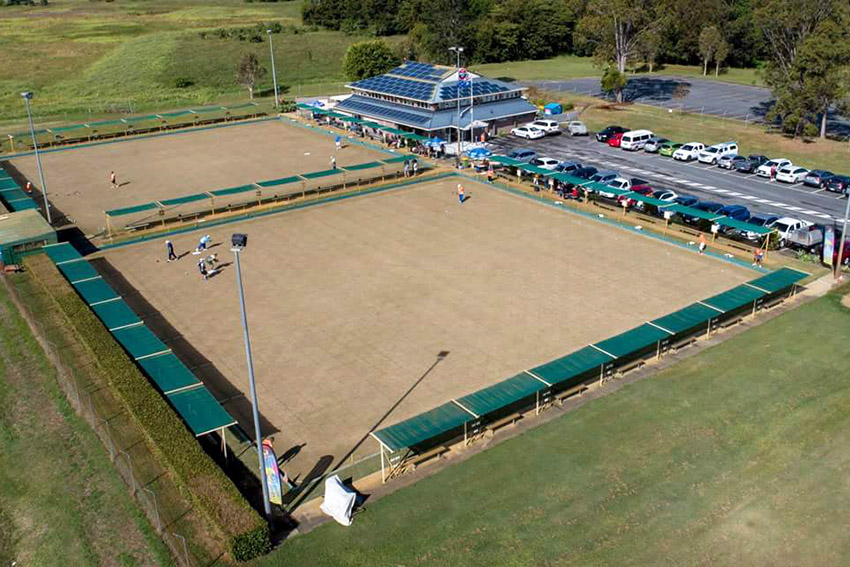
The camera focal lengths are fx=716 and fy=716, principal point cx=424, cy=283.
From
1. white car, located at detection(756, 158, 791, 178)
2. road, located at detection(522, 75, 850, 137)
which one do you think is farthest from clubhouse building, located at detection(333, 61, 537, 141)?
white car, located at detection(756, 158, 791, 178)

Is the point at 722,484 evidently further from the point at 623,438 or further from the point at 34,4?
the point at 34,4

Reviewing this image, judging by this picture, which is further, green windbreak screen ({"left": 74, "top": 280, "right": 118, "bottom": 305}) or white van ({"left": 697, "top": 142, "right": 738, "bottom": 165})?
white van ({"left": 697, "top": 142, "right": 738, "bottom": 165})

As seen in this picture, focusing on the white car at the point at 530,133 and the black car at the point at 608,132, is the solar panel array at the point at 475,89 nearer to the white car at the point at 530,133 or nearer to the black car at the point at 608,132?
the white car at the point at 530,133

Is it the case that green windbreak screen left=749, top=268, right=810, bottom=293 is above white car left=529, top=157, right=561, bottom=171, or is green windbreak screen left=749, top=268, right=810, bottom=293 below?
below

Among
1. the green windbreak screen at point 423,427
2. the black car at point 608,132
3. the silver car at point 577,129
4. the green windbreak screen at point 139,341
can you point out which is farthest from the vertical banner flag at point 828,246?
the green windbreak screen at point 139,341

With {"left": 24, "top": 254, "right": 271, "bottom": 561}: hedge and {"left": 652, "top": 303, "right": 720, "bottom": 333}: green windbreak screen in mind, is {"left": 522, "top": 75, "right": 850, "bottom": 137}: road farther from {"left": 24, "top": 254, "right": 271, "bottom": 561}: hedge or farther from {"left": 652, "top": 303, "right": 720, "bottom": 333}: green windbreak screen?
{"left": 24, "top": 254, "right": 271, "bottom": 561}: hedge

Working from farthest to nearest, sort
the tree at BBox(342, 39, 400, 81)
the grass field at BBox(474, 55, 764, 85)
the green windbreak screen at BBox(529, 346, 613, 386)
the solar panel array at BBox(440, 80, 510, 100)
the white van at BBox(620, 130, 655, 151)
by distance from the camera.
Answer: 1. the grass field at BBox(474, 55, 764, 85)
2. the tree at BBox(342, 39, 400, 81)
3. the solar panel array at BBox(440, 80, 510, 100)
4. the white van at BBox(620, 130, 655, 151)
5. the green windbreak screen at BBox(529, 346, 613, 386)
